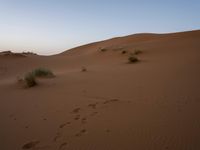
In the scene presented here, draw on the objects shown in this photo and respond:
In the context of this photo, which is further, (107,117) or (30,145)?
(107,117)

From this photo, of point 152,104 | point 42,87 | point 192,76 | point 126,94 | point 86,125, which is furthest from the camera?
point 42,87

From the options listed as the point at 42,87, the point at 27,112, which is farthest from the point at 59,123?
the point at 42,87

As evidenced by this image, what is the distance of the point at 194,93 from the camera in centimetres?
461

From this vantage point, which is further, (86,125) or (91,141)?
(86,125)

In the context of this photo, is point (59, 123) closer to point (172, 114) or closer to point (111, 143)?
point (111, 143)

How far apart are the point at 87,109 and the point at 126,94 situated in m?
1.39

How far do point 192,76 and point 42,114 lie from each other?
5.19 m

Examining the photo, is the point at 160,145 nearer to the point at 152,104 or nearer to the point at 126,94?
the point at 152,104

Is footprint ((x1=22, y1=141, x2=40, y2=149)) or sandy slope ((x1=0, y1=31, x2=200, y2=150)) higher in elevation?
sandy slope ((x1=0, y1=31, x2=200, y2=150))

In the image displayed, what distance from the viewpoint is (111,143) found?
276 cm

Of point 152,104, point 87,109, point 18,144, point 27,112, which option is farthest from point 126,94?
point 18,144

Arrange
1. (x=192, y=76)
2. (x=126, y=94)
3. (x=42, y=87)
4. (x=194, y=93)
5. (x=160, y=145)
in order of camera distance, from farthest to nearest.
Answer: (x=42, y=87) < (x=192, y=76) < (x=126, y=94) < (x=194, y=93) < (x=160, y=145)

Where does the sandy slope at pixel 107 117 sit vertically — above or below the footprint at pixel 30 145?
above

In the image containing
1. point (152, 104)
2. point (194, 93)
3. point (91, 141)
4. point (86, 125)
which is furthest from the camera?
point (194, 93)
